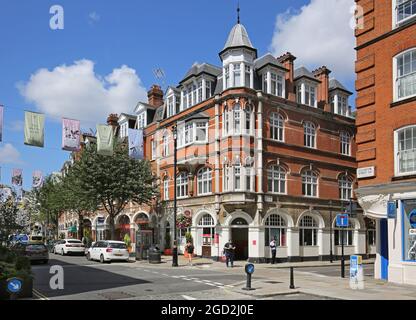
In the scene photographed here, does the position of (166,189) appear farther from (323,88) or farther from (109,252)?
(323,88)

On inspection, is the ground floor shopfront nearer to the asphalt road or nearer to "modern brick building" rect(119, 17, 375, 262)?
the asphalt road

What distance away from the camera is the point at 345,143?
40.1m

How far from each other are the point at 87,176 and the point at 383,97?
23.2 metres

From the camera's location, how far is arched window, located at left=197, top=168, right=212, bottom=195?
34.3 m

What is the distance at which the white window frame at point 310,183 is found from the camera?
3578cm

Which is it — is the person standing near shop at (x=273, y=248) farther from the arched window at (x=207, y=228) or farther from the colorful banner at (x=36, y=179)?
the colorful banner at (x=36, y=179)

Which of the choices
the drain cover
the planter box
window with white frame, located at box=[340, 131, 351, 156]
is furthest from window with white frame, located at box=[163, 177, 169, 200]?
the planter box

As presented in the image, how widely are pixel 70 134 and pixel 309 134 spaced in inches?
834

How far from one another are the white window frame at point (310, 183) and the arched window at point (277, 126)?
149 inches

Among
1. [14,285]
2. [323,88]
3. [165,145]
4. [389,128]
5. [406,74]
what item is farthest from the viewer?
[165,145]

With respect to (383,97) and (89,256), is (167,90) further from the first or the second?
(383,97)

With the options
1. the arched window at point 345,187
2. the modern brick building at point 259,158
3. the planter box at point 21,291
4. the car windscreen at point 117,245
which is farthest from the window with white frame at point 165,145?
the planter box at point 21,291

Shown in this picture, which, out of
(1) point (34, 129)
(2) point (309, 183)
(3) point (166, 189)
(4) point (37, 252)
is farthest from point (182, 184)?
(1) point (34, 129)
